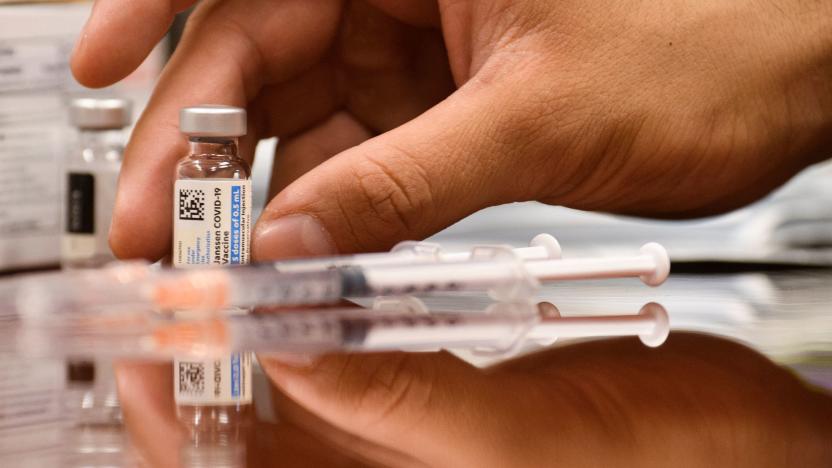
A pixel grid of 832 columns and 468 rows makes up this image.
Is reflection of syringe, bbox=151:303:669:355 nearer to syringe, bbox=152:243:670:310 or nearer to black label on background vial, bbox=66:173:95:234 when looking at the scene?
syringe, bbox=152:243:670:310

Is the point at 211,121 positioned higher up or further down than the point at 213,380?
higher up

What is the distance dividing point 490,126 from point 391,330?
25 centimetres

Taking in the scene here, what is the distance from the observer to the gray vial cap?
1.29 m

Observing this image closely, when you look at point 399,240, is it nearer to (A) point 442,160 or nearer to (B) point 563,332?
(A) point 442,160

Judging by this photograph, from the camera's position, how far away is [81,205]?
1.26m

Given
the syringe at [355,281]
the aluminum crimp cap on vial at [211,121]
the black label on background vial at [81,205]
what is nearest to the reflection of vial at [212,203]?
the aluminum crimp cap on vial at [211,121]

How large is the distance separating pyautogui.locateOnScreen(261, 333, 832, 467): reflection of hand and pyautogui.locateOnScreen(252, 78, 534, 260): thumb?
0.24 metres

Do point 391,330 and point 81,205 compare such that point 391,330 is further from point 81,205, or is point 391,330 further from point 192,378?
point 81,205

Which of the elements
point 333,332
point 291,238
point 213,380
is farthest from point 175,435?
point 291,238

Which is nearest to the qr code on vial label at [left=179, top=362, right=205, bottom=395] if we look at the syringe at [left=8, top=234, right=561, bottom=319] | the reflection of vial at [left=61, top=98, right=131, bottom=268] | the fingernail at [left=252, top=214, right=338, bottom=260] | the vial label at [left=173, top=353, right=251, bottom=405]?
the vial label at [left=173, top=353, right=251, bottom=405]

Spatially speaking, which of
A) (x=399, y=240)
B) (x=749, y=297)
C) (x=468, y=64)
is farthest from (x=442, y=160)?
(x=749, y=297)

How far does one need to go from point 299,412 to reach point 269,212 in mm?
383

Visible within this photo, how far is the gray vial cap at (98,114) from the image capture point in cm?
129

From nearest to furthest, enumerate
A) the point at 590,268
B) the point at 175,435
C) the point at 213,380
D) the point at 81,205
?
the point at 175,435
the point at 213,380
the point at 590,268
the point at 81,205
